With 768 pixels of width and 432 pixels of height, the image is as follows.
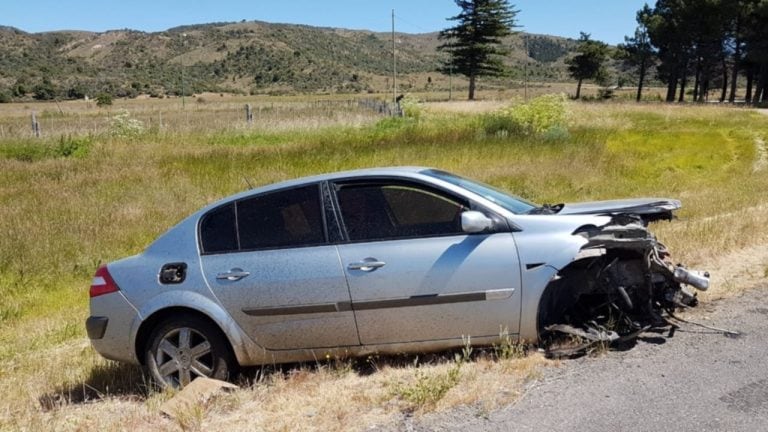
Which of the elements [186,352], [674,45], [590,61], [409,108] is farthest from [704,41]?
[186,352]

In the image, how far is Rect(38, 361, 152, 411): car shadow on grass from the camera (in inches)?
212

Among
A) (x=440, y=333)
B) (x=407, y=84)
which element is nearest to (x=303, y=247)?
(x=440, y=333)

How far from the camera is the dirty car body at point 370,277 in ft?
15.3

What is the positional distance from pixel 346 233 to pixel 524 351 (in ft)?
5.10

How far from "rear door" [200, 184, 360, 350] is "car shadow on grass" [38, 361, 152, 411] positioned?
1.07 meters

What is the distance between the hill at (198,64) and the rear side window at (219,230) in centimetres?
8858

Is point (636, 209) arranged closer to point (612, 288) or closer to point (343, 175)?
point (612, 288)

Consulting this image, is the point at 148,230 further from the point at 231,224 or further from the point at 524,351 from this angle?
the point at 524,351

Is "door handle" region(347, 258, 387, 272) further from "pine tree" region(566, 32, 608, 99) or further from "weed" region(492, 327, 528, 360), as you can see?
"pine tree" region(566, 32, 608, 99)

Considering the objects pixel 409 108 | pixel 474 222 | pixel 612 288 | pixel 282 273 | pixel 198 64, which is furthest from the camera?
pixel 198 64

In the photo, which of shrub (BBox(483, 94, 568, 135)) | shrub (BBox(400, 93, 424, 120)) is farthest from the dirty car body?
shrub (BBox(400, 93, 424, 120))

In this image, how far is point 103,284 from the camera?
527 centimetres

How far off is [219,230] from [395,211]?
139 cm

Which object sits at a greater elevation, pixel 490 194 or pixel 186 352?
pixel 490 194
